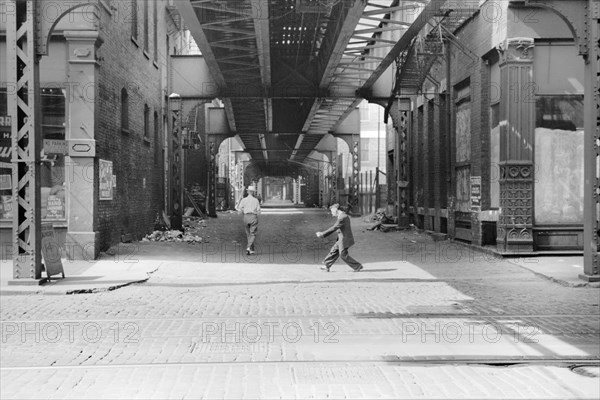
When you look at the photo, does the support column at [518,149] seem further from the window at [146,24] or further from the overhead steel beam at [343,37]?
the window at [146,24]

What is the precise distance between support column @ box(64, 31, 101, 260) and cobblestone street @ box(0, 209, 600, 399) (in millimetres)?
2195

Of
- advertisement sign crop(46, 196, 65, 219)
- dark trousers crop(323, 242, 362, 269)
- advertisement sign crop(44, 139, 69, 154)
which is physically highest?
advertisement sign crop(44, 139, 69, 154)

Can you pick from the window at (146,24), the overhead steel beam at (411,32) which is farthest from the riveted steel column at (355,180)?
the window at (146,24)

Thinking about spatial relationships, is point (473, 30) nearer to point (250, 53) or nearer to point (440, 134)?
point (440, 134)

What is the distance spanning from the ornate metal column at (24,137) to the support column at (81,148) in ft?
9.49

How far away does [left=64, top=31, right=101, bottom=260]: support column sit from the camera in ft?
46.4

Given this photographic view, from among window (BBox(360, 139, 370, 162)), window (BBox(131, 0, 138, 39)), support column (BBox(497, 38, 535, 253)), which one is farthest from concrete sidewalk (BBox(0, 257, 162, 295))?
window (BBox(360, 139, 370, 162))

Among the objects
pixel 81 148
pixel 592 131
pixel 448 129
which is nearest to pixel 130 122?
pixel 81 148

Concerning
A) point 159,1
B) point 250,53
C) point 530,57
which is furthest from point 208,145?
point 530,57

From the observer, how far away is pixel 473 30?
56.5ft

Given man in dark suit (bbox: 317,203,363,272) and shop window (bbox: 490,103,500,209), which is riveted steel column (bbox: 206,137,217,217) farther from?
man in dark suit (bbox: 317,203,363,272)

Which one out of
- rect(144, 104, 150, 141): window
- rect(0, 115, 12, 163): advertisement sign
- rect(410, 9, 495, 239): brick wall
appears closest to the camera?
rect(0, 115, 12, 163): advertisement sign

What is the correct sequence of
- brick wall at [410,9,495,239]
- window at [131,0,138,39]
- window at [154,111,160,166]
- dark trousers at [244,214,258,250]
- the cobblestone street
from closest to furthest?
the cobblestone street, brick wall at [410,9,495,239], dark trousers at [244,214,258,250], window at [131,0,138,39], window at [154,111,160,166]

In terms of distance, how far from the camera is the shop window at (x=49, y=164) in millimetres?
14367
